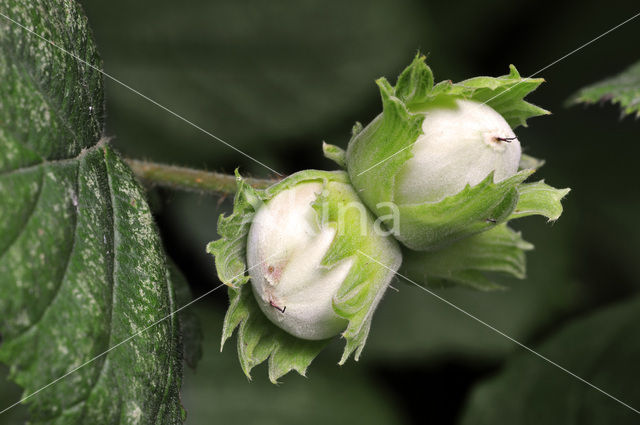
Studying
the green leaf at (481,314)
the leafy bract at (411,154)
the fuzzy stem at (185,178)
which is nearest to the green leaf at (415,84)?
the leafy bract at (411,154)

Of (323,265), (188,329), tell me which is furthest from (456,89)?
(188,329)

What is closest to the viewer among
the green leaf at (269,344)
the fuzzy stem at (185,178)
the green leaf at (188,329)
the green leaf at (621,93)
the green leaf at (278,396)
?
the green leaf at (269,344)

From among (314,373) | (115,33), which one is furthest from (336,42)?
(314,373)

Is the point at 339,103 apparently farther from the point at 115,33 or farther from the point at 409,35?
the point at 115,33

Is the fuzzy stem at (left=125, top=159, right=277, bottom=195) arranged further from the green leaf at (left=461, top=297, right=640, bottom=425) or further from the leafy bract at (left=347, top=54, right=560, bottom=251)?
the green leaf at (left=461, top=297, right=640, bottom=425)

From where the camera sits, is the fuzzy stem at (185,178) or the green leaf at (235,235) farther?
the fuzzy stem at (185,178)

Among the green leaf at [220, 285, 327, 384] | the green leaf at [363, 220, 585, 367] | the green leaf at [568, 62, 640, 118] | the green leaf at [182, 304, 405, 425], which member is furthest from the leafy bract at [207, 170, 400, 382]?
the green leaf at [363, 220, 585, 367]

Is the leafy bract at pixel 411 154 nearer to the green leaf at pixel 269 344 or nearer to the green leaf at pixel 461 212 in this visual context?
the green leaf at pixel 461 212
